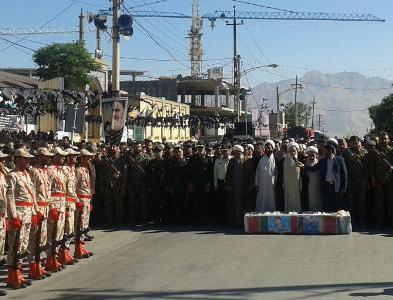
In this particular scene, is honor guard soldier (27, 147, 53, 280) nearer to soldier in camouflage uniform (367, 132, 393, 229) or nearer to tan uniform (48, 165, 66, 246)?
tan uniform (48, 165, 66, 246)

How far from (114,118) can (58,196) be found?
9376 mm

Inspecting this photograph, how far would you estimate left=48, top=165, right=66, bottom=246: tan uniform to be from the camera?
10.3m

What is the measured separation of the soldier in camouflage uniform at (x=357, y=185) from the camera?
15320 millimetres

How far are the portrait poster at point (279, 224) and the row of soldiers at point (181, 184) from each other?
4.62 ft

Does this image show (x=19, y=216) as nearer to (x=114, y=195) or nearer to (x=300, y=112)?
(x=114, y=195)

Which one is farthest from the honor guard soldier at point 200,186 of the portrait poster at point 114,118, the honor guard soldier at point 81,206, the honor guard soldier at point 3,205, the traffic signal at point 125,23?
the traffic signal at point 125,23

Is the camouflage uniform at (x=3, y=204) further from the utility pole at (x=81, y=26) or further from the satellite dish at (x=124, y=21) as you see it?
the utility pole at (x=81, y=26)

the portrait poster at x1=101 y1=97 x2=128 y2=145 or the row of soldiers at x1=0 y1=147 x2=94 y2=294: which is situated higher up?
the portrait poster at x1=101 y1=97 x2=128 y2=145

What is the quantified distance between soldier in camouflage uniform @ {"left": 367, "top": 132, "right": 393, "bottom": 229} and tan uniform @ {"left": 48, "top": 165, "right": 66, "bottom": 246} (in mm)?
7612

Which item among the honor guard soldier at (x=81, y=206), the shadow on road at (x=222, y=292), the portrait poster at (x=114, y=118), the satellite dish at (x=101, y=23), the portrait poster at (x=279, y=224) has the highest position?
the satellite dish at (x=101, y=23)

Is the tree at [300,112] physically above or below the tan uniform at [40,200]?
above

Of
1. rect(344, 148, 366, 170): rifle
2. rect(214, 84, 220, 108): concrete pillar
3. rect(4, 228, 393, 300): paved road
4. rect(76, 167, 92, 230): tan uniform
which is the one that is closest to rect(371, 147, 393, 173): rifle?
rect(344, 148, 366, 170): rifle

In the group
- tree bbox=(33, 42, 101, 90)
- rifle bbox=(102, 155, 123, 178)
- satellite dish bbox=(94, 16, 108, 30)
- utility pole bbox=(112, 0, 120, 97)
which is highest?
tree bbox=(33, 42, 101, 90)

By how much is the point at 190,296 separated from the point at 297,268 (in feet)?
7.82
